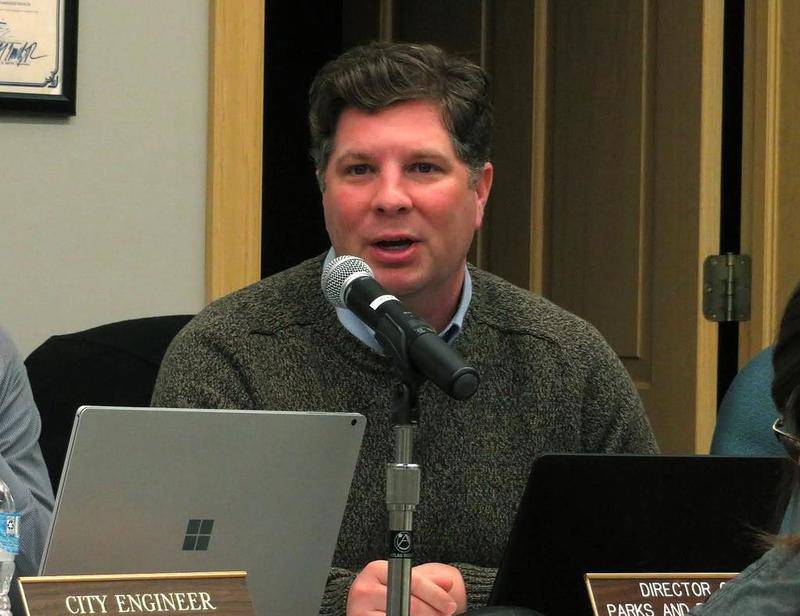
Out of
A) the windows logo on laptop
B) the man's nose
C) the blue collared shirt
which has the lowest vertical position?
the windows logo on laptop

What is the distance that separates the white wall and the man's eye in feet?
2.37

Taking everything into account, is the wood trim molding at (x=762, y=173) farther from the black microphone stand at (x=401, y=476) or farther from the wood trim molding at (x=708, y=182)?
the black microphone stand at (x=401, y=476)

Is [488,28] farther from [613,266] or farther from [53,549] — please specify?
[53,549]

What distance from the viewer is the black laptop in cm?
123

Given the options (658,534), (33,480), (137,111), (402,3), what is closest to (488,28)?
(402,3)

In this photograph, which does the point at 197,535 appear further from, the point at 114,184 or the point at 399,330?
the point at 114,184

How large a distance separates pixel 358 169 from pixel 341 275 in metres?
0.52

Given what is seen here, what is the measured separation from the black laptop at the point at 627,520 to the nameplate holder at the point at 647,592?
1 cm

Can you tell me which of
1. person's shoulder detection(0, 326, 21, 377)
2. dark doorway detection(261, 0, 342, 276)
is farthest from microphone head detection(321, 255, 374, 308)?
dark doorway detection(261, 0, 342, 276)

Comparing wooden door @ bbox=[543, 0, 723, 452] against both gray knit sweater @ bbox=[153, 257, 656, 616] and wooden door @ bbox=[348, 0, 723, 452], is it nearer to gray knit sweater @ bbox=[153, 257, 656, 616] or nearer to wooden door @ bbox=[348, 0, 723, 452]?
wooden door @ bbox=[348, 0, 723, 452]

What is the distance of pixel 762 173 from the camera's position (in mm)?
2762

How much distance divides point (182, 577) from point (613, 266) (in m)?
2.01

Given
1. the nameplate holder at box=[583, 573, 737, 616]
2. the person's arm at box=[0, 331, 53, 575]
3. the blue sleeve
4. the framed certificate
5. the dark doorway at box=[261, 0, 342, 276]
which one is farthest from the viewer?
the dark doorway at box=[261, 0, 342, 276]
